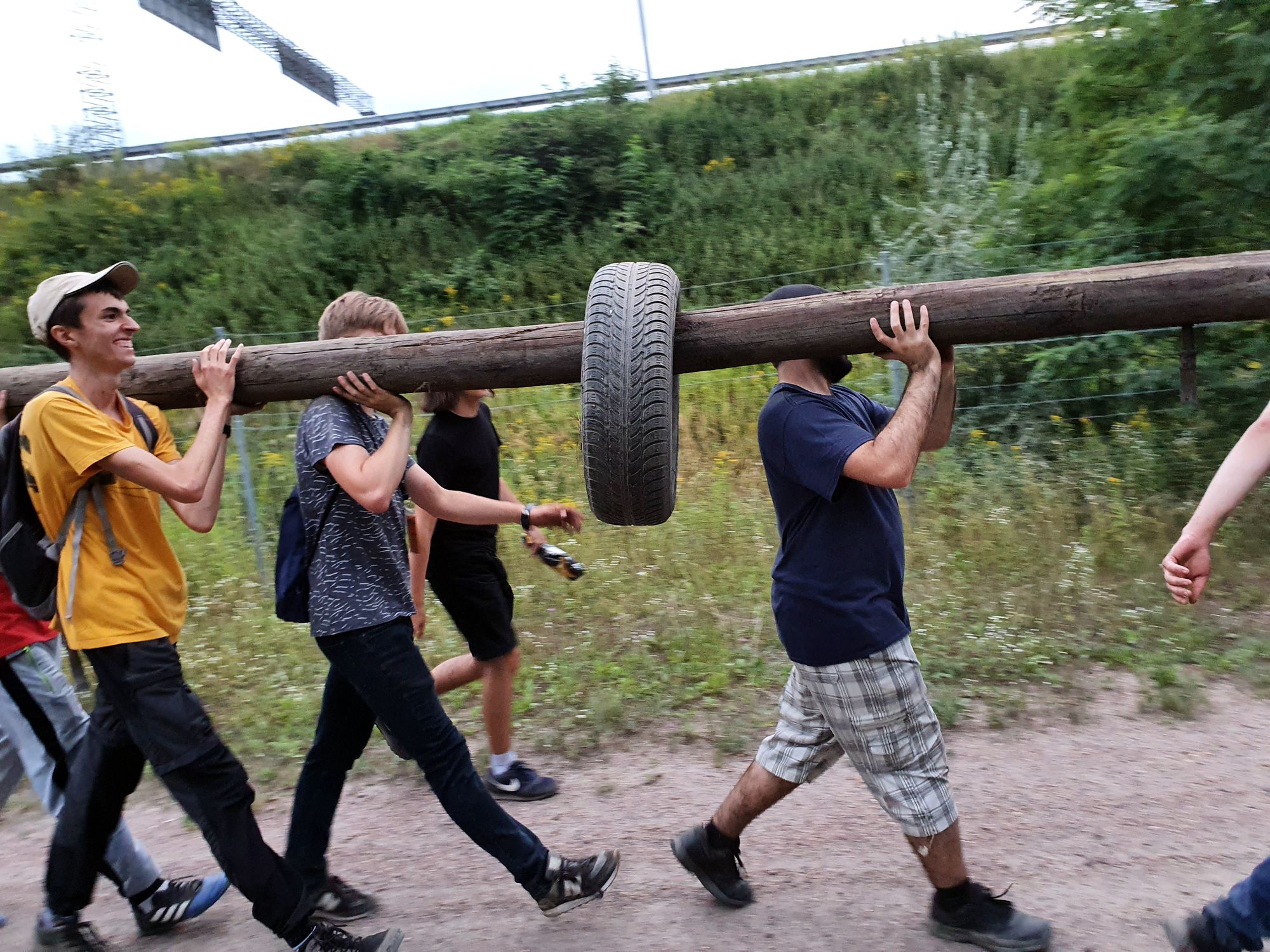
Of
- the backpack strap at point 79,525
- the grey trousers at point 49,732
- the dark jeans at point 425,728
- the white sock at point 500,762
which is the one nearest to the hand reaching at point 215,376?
the backpack strap at point 79,525

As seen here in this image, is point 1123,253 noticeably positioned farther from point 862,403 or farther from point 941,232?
point 862,403

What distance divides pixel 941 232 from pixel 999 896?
299 inches

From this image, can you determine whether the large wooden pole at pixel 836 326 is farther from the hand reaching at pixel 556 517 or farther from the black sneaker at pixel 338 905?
the black sneaker at pixel 338 905

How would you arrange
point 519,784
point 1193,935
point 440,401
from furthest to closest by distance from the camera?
point 519,784 < point 440,401 < point 1193,935

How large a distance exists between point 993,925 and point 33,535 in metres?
3.10

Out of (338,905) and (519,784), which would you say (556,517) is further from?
(338,905)

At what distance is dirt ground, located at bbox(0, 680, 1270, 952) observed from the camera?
3105 mm

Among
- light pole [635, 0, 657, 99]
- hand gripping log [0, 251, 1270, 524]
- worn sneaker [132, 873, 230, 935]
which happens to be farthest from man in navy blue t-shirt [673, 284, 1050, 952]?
light pole [635, 0, 657, 99]

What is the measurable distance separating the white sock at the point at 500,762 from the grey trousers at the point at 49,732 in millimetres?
1303

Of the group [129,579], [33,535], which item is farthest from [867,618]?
[33,535]

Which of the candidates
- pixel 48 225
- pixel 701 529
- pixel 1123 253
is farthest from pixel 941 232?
pixel 48 225

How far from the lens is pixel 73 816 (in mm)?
3152

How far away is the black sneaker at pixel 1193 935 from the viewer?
2484 millimetres

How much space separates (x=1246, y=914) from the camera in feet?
7.93
